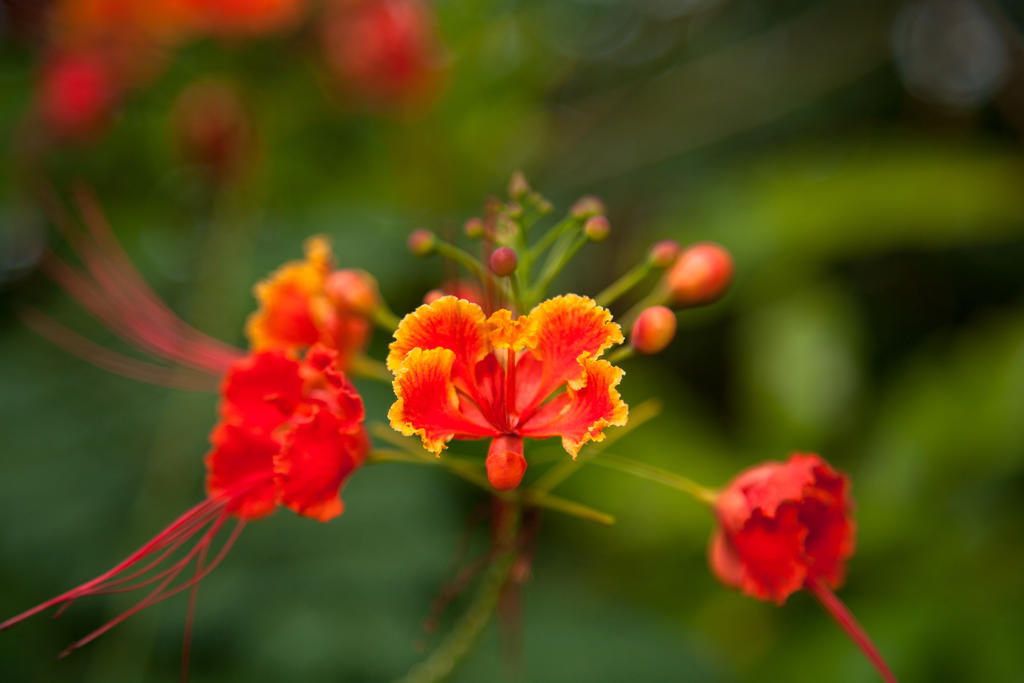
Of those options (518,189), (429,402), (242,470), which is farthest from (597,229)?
(242,470)

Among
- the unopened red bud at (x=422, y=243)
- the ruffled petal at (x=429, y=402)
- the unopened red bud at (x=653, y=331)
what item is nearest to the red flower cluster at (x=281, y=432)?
the ruffled petal at (x=429, y=402)

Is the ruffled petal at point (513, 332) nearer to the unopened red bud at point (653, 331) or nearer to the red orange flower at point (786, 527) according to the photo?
the unopened red bud at point (653, 331)

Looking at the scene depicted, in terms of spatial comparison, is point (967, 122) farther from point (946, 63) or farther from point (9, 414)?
point (9, 414)

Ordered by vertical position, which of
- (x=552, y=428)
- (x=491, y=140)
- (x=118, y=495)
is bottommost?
(x=552, y=428)

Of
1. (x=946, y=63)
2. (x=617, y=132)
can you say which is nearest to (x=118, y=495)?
(x=617, y=132)

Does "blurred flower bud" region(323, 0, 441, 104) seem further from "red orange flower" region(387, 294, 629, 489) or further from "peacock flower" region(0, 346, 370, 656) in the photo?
"red orange flower" region(387, 294, 629, 489)

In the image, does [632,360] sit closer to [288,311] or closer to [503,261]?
[288,311]
